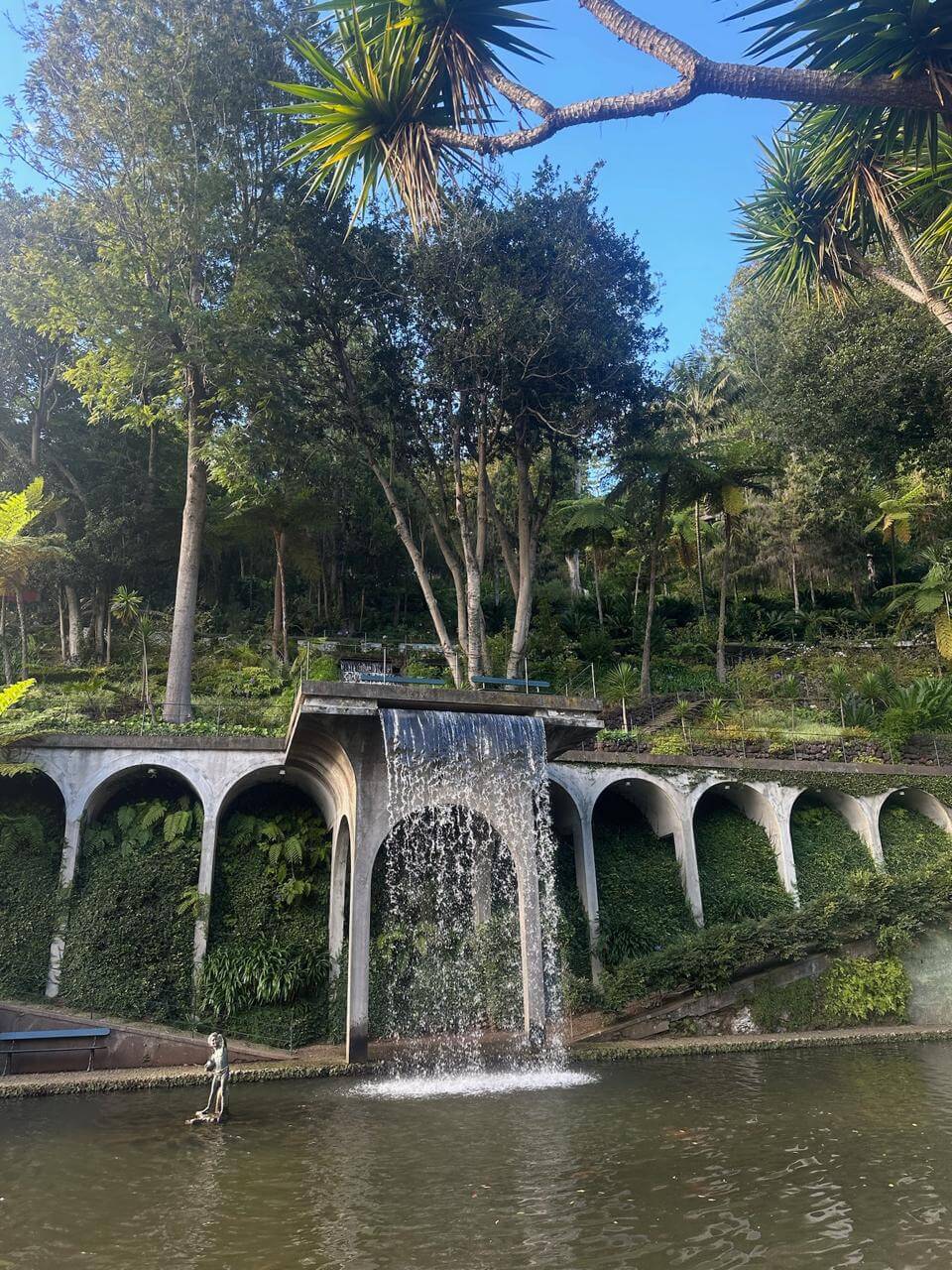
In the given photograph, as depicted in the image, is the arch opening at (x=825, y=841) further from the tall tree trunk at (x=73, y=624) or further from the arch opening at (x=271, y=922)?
the tall tree trunk at (x=73, y=624)

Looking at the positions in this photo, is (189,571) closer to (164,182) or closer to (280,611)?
(164,182)

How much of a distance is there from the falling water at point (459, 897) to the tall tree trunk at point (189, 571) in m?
6.65

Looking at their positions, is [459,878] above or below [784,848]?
below

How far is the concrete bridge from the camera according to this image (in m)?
12.8

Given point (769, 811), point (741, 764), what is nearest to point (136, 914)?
point (741, 764)

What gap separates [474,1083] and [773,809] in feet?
33.1

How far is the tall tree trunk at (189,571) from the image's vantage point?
19.0 metres

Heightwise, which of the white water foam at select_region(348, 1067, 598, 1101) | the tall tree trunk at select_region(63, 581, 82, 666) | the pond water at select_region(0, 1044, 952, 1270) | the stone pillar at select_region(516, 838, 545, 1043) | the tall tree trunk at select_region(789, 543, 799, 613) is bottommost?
the pond water at select_region(0, 1044, 952, 1270)

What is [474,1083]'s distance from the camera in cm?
1164

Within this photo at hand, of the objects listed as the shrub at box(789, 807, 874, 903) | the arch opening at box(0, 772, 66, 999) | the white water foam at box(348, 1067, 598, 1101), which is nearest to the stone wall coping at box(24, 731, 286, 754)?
the arch opening at box(0, 772, 66, 999)

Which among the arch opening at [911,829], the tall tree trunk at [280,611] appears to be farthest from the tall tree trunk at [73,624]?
the arch opening at [911,829]

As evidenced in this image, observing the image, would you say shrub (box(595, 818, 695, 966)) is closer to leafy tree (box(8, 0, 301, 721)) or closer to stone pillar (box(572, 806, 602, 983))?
stone pillar (box(572, 806, 602, 983))

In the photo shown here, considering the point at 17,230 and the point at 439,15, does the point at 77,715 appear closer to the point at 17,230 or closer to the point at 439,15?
the point at 439,15

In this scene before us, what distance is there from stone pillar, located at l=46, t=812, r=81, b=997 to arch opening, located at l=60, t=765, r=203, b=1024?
11 centimetres
